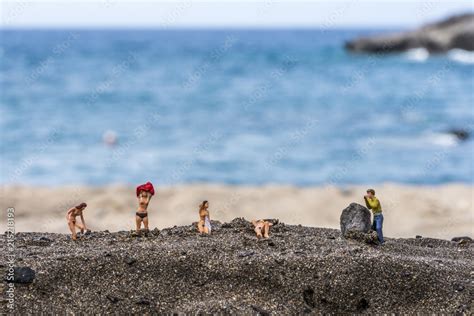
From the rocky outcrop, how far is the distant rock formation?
91650 millimetres

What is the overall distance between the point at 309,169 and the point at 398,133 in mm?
8700

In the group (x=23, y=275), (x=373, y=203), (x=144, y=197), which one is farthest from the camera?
(x=373, y=203)

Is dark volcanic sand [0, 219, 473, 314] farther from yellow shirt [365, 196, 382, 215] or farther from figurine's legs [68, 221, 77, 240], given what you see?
yellow shirt [365, 196, 382, 215]

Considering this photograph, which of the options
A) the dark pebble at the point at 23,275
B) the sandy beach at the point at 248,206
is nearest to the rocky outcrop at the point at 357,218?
the dark pebble at the point at 23,275

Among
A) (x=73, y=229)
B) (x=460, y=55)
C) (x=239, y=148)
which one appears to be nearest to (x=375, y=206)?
(x=73, y=229)

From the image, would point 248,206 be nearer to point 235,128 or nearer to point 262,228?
point 262,228

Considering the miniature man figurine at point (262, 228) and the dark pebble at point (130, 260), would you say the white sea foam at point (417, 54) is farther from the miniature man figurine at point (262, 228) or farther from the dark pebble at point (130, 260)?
the dark pebble at point (130, 260)

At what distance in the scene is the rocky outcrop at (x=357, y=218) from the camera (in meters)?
8.64

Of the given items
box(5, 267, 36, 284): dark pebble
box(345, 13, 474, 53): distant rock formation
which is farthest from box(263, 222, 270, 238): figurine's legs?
box(345, 13, 474, 53): distant rock formation

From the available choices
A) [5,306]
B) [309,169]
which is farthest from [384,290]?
[309,169]

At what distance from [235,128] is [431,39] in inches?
2859

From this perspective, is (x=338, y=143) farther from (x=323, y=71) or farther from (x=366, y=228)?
(x=323, y=71)

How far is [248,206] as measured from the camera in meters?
17.6

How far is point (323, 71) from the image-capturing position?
71.1 meters
